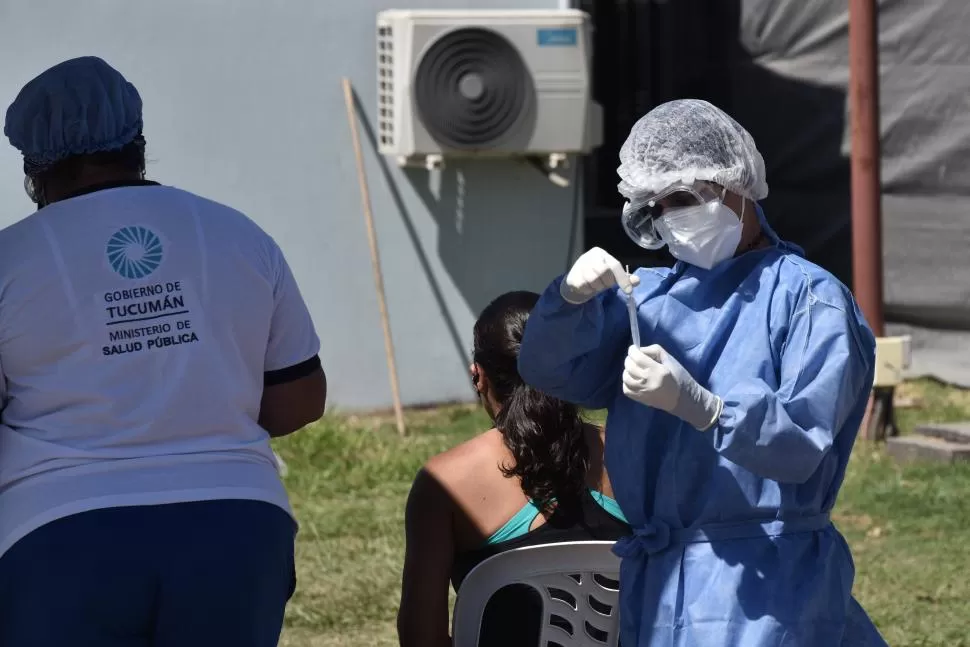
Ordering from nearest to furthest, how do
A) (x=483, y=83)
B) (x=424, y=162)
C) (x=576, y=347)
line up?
(x=576, y=347) → (x=483, y=83) → (x=424, y=162)

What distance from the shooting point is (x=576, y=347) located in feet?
7.45

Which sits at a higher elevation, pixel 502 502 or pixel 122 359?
pixel 122 359

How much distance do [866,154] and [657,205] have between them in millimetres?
4477

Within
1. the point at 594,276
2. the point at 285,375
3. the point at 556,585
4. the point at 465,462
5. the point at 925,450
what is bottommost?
the point at 925,450

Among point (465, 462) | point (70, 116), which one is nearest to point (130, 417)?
point (70, 116)

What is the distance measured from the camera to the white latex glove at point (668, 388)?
2033mm

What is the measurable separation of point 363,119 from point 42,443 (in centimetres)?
501

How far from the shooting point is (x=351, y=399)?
7.19 meters

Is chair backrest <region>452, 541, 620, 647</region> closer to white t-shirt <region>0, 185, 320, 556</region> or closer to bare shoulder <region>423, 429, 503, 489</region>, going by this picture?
bare shoulder <region>423, 429, 503, 489</region>

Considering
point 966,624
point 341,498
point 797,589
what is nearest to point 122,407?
point 797,589

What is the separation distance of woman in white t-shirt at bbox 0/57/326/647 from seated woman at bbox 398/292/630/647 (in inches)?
13.1

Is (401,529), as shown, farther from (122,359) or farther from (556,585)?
(122,359)

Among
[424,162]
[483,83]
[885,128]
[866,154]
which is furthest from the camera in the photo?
[885,128]

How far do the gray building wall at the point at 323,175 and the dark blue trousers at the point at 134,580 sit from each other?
187 inches
